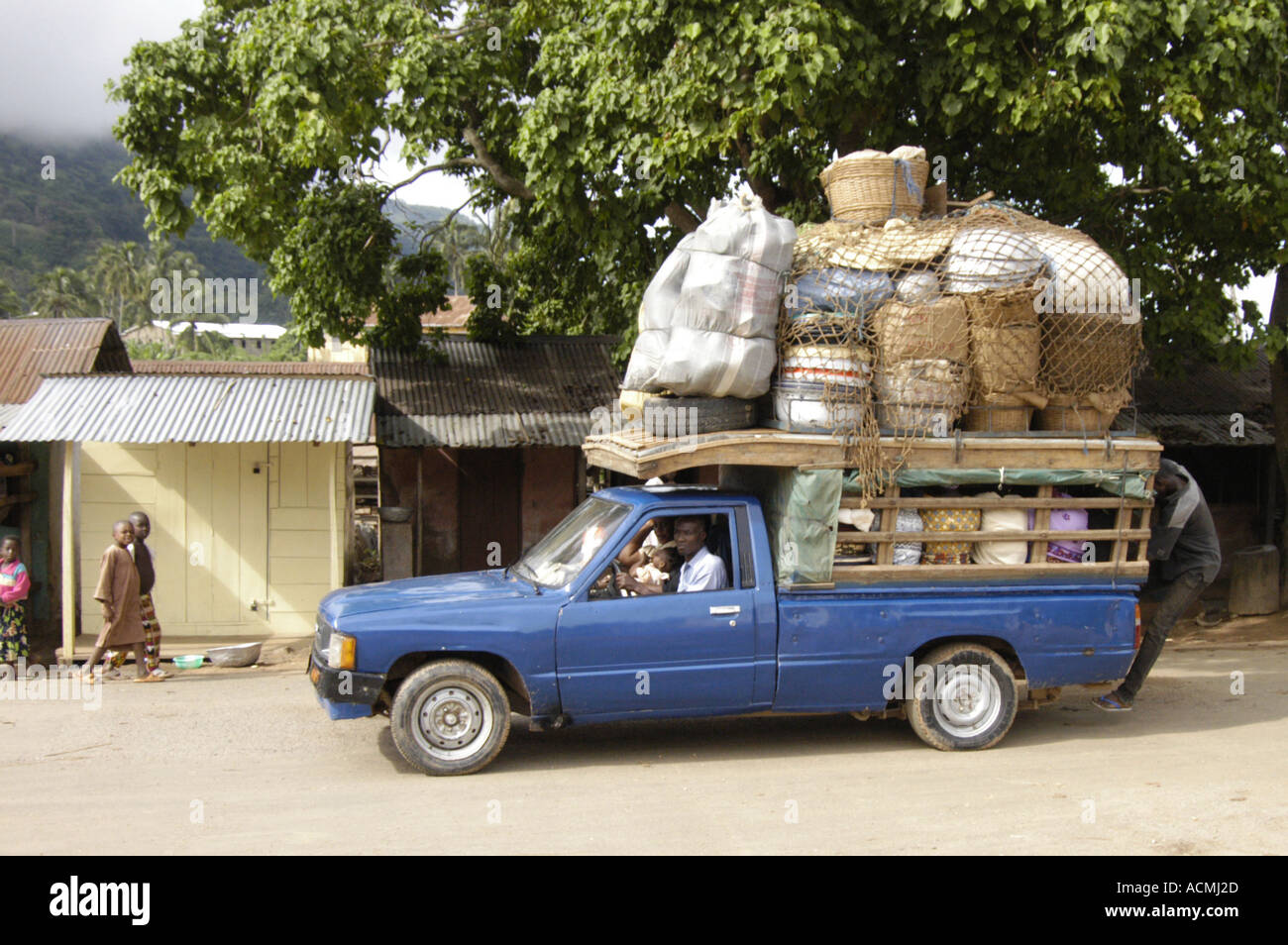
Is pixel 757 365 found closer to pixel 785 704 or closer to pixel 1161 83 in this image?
pixel 785 704

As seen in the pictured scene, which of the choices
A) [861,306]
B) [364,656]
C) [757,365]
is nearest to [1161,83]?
[861,306]

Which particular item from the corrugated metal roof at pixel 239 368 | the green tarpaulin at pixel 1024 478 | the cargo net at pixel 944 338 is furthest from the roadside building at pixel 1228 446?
the corrugated metal roof at pixel 239 368

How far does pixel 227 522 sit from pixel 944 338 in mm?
8450

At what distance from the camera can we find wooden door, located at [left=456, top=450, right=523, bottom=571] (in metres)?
15.3

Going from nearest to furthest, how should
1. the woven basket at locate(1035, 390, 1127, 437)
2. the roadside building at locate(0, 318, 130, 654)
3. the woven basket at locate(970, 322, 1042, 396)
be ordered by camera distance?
the woven basket at locate(970, 322, 1042, 396) → the woven basket at locate(1035, 390, 1127, 437) → the roadside building at locate(0, 318, 130, 654)

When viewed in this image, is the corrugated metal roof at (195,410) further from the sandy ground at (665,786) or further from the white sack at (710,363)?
the white sack at (710,363)

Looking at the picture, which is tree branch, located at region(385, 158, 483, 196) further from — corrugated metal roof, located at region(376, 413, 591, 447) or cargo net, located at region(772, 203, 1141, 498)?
cargo net, located at region(772, 203, 1141, 498)

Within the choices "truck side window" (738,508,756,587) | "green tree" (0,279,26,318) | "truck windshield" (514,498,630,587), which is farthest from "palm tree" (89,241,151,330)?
"truck side window" (738,508,756,587)

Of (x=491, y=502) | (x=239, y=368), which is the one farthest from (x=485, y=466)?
(x=239, y=368)

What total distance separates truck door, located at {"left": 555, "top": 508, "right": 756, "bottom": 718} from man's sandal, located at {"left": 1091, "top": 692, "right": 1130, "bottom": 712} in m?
2.99

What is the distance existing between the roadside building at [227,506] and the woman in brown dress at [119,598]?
6.48 feet

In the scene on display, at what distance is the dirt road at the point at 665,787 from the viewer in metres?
5.07

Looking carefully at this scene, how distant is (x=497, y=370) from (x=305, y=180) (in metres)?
3.51

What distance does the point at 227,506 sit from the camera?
39.1 ft
